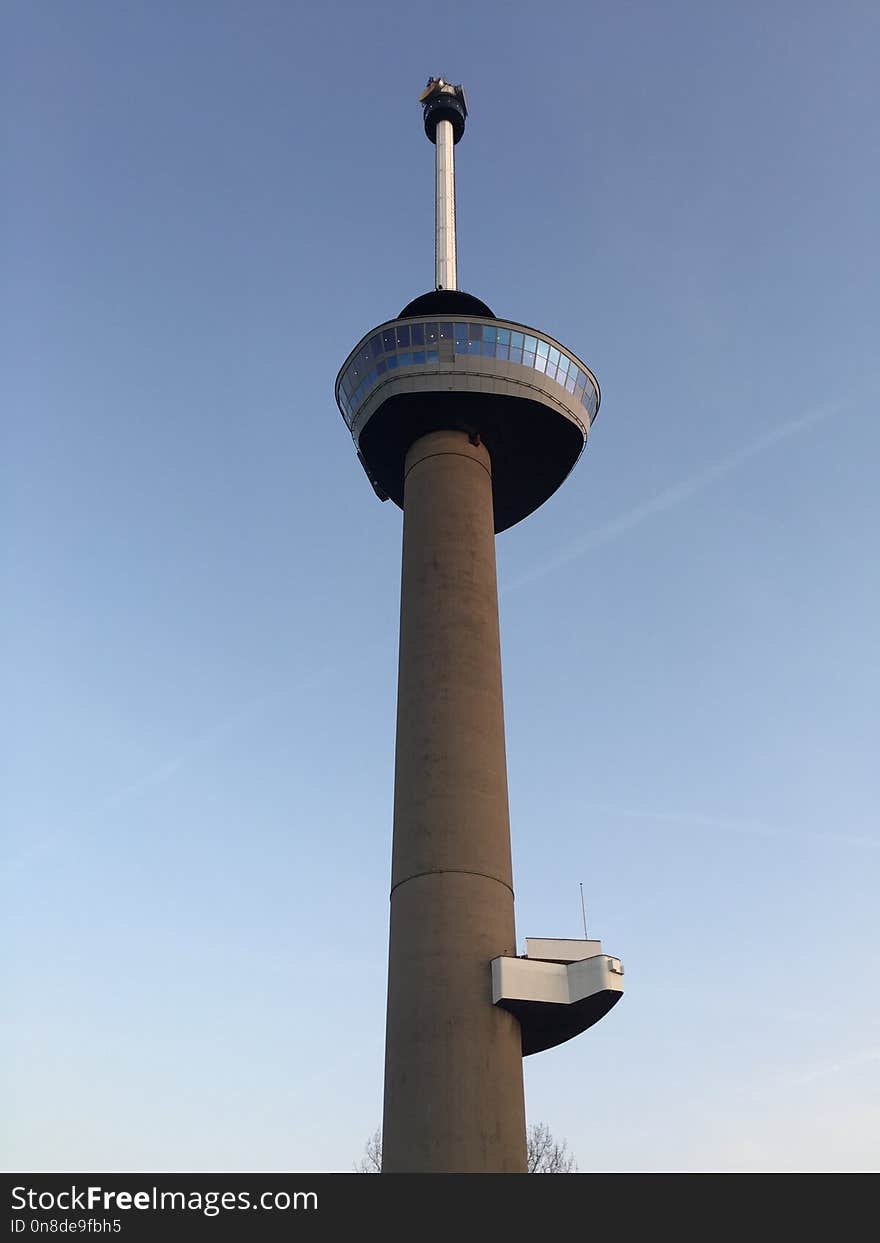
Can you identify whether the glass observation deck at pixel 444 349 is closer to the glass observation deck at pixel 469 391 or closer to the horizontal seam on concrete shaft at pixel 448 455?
the glass observation deck at pixel 469 391

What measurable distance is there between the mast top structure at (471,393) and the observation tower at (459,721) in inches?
3.4

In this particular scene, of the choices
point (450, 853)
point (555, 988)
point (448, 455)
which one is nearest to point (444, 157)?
point (448, 455)

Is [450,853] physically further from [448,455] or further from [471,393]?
[471,393]

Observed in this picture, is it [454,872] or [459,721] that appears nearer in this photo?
[454,872]

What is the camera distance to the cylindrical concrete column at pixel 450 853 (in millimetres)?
36062

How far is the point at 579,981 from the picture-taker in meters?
38.7

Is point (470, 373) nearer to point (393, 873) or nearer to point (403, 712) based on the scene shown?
point (403, 712)

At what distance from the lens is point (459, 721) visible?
142 feet

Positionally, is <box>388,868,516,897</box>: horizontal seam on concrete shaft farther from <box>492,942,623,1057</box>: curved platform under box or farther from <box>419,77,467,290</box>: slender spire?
<box>419,77,467,290</box>: slender spire

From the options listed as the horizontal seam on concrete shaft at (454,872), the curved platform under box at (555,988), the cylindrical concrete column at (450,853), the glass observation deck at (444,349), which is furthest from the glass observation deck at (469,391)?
the curved platform under box at (555,988)

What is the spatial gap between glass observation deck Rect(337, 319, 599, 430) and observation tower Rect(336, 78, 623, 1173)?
8 cm

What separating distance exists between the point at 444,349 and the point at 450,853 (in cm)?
2363

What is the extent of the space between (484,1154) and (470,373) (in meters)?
32.1
